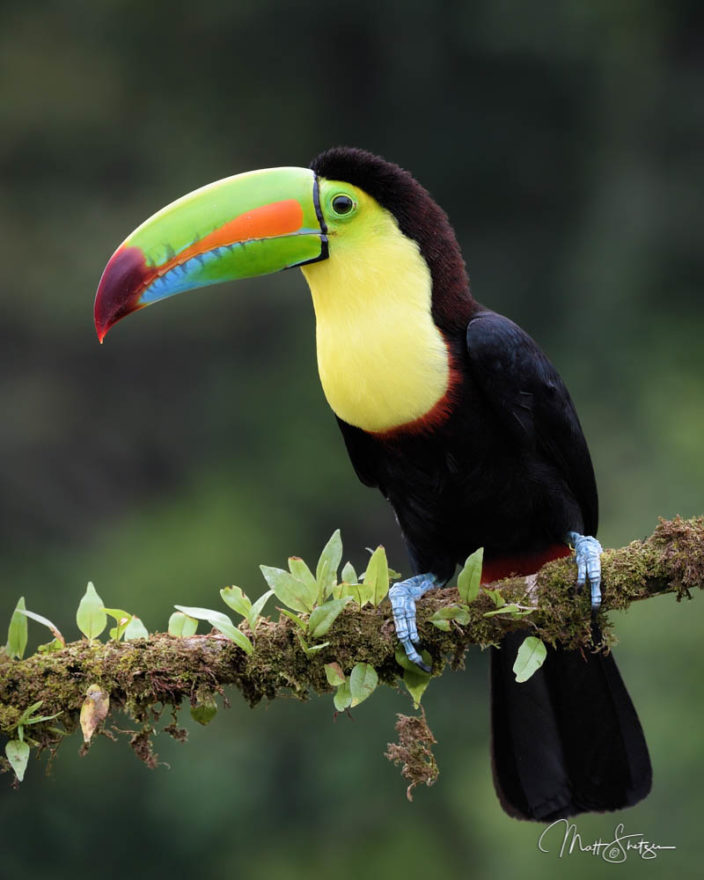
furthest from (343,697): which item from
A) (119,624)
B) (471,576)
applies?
(119,624)

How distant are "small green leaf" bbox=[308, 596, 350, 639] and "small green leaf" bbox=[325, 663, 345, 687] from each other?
0.06 m

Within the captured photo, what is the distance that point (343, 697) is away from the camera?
87.3 inches

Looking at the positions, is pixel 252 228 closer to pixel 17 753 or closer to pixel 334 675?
pixel 334 675

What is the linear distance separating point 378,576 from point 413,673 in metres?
0.18

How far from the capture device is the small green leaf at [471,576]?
224 centimetres

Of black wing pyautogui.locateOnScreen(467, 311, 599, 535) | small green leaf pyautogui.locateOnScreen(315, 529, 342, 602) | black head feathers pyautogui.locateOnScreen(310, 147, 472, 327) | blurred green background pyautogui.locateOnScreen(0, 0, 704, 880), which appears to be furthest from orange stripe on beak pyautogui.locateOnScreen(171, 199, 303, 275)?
blurred green background pyautogui.locateOnScreen(0, 0, 704, 880)

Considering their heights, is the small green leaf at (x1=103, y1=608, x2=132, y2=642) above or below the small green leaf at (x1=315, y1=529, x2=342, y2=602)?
below

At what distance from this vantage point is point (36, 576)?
6363mm

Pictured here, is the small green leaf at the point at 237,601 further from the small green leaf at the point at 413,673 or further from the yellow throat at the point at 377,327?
the yellow throat at the point at 377,327

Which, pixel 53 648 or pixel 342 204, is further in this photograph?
pixel 342 204

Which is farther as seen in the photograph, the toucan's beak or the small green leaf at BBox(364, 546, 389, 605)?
the toucan's beak

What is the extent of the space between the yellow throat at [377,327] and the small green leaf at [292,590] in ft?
1.45

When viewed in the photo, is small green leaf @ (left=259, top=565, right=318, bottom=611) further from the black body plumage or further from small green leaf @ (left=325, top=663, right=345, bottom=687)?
the black body plumage

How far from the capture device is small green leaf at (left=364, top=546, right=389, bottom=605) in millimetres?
2293
